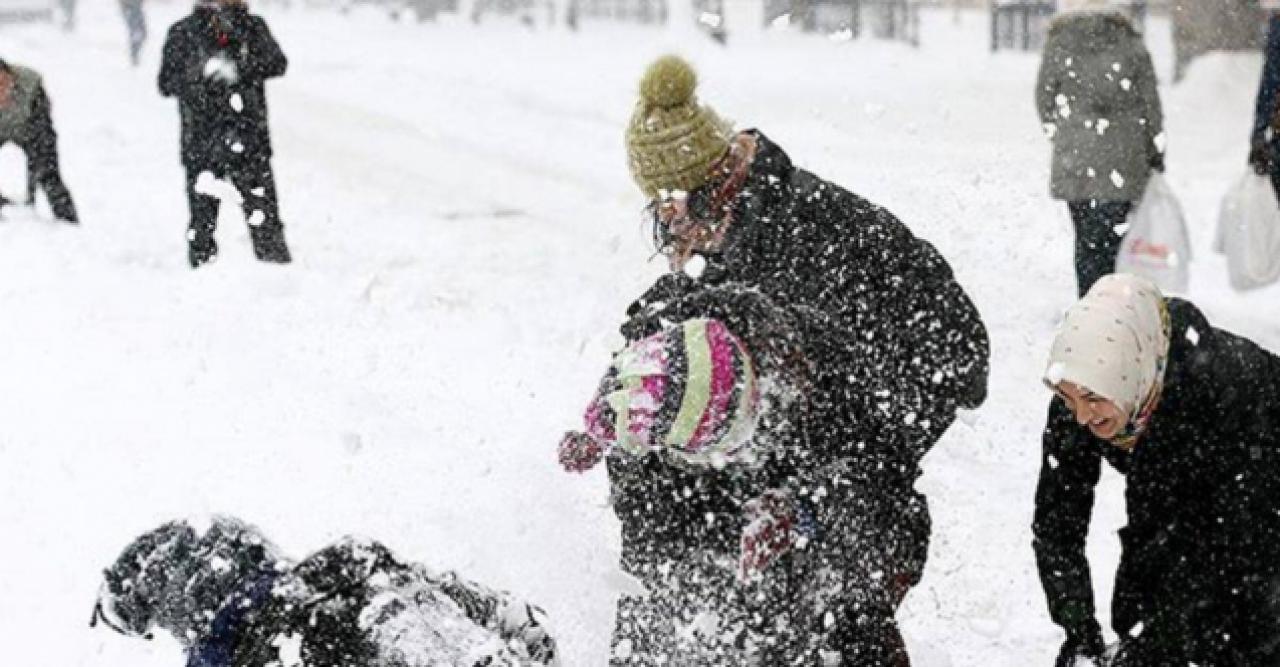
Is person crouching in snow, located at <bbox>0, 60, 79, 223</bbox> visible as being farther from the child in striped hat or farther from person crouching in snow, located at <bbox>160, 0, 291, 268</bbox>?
the child in striped hat

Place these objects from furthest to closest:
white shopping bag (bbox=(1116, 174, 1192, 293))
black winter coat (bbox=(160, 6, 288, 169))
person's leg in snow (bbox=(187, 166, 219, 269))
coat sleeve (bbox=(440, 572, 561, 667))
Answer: person's leg in snow (bbox=(187, 166, 219, 269)) → black winter coat (bbox=(160, 6, 288, 169)) → white shopping bag (bbox=(1116, 174, 1192, 293)) → coat sleeve (bbox=(440, 572, 561, 667))

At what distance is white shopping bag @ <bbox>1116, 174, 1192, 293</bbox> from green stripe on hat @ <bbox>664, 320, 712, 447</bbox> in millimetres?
5517

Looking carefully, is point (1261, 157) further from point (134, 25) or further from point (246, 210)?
point (134, 25)

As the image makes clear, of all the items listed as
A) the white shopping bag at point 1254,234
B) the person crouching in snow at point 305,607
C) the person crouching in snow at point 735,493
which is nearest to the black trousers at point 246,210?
the white shopping bag at point 1254,234

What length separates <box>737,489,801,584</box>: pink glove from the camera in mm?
2924

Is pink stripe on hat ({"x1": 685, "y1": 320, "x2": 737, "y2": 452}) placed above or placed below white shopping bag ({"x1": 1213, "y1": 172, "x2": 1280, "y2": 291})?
above

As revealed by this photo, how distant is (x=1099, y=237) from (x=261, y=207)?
14.7 feet

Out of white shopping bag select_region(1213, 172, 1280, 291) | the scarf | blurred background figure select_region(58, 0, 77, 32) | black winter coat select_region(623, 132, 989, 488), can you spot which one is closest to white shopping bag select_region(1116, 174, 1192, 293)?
white shopping bag select_region(1213, 172, 1280, 291)

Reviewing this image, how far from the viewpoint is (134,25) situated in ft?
67.1

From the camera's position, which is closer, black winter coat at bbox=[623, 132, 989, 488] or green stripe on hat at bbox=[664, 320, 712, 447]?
green stripe on hat at bbox=[664, 320, 712, 447]

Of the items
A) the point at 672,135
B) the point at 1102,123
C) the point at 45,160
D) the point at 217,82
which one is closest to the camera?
the point at 672,135

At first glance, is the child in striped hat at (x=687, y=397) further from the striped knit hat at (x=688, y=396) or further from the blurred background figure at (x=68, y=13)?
the blurred background figure at (x=68, y=13)

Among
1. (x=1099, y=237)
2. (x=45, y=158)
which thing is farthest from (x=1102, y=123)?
(x=45, y=158)

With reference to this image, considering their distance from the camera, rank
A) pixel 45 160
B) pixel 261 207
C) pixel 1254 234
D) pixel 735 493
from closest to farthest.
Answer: pixel 735 493 → pixel 1254 234 → pixel 261 207 → pixel 45 160
